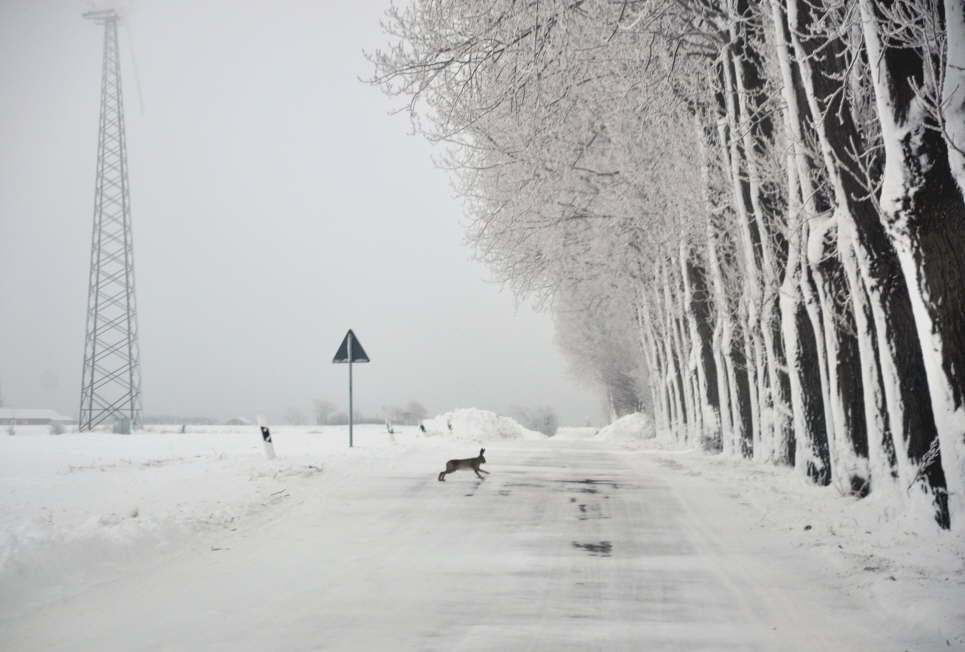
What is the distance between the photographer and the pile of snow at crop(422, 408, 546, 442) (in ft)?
115

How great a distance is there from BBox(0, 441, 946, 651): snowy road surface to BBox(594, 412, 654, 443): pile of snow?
34.1 meters

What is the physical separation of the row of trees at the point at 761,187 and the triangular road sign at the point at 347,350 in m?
4.25

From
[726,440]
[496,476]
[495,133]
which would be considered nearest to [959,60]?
[496,476]

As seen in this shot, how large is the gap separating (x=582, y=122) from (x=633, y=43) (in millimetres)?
4910

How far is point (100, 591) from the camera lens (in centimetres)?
561

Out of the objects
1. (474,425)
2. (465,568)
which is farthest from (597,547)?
(474,425)

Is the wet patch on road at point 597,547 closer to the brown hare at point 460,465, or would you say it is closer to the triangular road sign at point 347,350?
the brown hare at point 460,465

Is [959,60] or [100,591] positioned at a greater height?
[959,60]

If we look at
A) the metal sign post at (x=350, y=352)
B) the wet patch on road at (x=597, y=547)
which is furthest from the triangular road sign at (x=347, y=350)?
the wet patch on road at (x=597, y=547)

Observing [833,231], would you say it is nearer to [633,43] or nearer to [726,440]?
[633,43]

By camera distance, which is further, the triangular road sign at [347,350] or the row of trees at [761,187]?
the triangular road sign at [347,350]

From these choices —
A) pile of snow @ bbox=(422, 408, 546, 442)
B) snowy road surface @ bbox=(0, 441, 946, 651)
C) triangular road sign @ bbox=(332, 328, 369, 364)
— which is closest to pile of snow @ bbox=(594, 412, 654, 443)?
pile of snow @ bbox=(422, 408, 546, 442)

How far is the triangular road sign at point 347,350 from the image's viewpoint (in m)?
22.2

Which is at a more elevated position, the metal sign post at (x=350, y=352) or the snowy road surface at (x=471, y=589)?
the metal sign post at (x=350, y=352)
